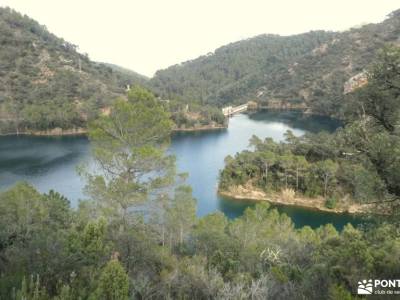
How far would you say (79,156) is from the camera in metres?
54.2

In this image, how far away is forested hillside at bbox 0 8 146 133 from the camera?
236ft

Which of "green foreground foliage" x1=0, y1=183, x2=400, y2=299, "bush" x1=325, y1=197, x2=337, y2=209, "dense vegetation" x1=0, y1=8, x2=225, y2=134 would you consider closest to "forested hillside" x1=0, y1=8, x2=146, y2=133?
"dense vegetation" x1=0, y1=8, x2=225, y2=134

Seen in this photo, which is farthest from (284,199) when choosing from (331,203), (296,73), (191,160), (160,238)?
(296,73)

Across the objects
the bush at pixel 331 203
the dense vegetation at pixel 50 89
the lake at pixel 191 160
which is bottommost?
the bush at pixel 331 203

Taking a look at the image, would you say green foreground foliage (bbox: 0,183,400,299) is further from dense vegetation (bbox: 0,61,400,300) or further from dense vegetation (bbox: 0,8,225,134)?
dense vegetation (bbox: 0,8,225,134)

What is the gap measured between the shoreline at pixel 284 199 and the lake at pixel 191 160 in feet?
2.69

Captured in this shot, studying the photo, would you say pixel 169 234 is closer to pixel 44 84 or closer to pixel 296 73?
pixel 44 84

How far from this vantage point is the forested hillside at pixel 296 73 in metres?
103

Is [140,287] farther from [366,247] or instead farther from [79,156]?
[79,156]

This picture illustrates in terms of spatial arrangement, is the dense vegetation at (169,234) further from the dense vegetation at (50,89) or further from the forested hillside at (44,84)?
the forested hillside at (44,84)

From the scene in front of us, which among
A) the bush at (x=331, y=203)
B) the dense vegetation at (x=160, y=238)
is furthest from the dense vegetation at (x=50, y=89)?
the dense vegetation at (x=160, y=238)

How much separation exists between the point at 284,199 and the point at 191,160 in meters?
19.0

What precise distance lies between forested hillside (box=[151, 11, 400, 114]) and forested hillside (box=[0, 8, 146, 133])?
2233cm

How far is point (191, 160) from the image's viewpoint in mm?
54406
